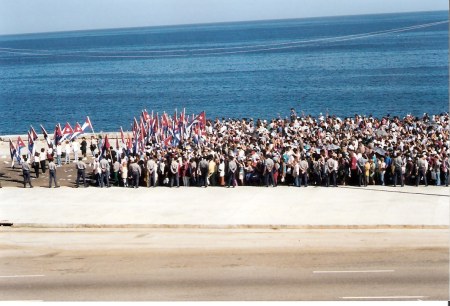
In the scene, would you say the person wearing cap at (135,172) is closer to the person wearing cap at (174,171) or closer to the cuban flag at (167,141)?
the person wearing cap at (174,171)

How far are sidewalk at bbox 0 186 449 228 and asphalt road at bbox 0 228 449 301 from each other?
75 centimetres

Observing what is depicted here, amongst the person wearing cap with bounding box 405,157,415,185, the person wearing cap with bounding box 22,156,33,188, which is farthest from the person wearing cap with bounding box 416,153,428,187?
the person wearing cap with bounding box 22,156,33,188

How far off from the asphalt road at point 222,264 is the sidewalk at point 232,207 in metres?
0.75

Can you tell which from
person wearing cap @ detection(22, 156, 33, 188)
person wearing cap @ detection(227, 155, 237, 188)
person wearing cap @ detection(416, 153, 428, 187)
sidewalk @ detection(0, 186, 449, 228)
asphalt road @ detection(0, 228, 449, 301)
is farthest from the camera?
person wearing cap @ detection(22, 156, 33, 188)

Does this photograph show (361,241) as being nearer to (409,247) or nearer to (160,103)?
(409,247)

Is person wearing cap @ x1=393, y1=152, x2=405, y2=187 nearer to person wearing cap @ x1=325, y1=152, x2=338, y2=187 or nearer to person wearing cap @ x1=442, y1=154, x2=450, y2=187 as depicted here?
person wearing cap @ x1=442, y1=154, x2=450, y2=187

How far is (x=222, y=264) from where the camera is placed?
20.0 m

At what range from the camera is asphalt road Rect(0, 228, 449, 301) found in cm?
1730

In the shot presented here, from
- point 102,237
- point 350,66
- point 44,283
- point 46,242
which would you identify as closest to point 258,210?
point 102,237

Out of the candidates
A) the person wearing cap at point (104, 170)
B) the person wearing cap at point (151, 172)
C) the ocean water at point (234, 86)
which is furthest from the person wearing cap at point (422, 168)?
the ocean water at point (234, 86)

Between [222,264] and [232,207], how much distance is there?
257 inches

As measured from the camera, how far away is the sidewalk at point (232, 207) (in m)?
24.3

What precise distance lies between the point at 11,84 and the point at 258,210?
398ft

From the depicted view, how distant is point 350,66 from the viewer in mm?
139500
